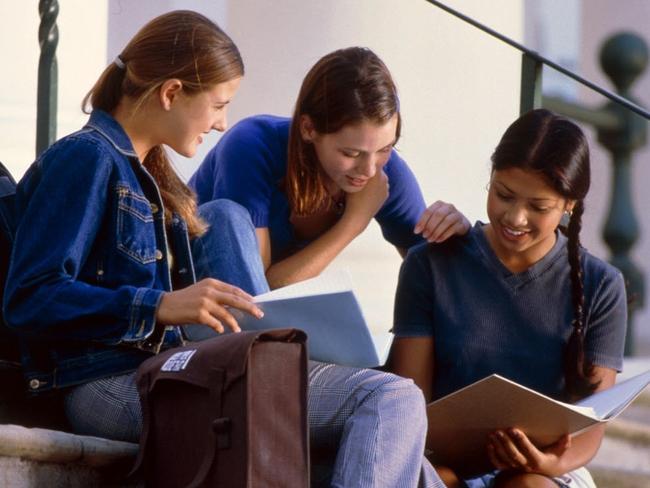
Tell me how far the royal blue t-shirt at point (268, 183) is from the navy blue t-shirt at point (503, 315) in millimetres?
383

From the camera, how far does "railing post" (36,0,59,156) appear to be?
11.7ft

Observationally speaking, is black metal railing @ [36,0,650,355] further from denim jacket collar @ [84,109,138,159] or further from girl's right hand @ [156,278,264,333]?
girl's right hand @ [156,278,264,333]

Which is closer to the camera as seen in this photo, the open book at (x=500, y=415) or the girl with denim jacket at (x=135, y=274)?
the girl with denim jacket at (x=135, y=274)

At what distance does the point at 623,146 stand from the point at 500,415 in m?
2.62

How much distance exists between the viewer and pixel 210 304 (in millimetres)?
2551

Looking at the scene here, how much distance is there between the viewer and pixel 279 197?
3.42 meters

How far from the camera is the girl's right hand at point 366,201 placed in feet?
11.3

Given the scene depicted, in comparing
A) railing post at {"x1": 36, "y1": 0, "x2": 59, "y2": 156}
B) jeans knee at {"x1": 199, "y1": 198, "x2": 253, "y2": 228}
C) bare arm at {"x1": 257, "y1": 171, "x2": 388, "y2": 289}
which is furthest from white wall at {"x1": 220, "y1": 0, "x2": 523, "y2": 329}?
jeans knee at {"x1": 199, "y1": 198, "x2": 253, "y2": 228}

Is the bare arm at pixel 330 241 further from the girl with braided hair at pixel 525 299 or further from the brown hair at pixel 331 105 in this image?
the girl with braided hair at pixel 525 299

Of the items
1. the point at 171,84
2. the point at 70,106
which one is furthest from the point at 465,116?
the point at 171,84

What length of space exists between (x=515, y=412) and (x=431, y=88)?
1.72 m

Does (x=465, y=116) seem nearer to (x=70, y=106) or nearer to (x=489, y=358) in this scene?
(x=70, y=106)

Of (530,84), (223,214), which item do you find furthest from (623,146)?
(223,214)

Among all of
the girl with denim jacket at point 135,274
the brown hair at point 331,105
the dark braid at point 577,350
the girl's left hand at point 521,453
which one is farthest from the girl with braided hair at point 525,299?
the girl with denim jacket at point 135,274
